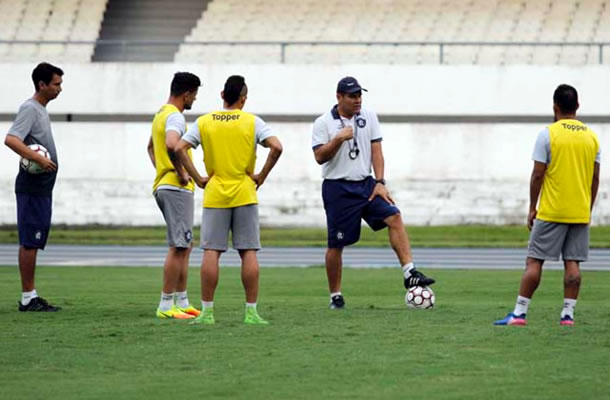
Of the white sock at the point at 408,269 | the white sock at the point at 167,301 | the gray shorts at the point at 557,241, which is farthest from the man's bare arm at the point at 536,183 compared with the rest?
the white sock at the point at 167,301

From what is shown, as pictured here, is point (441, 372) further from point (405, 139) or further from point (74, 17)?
point (74, 17)

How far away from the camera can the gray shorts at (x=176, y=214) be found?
11430mm

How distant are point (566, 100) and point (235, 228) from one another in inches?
113

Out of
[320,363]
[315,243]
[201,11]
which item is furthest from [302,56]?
[320,363]

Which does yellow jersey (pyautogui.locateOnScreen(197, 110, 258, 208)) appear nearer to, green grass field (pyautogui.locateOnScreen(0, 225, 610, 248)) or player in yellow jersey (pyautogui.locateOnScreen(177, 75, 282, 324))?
player in yellow jersey (pyautogui.locateOnScreen(177, 75, 282, 324))

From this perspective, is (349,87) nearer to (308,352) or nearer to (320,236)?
(308,352)

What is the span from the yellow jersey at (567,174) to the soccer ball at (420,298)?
6.40 feet

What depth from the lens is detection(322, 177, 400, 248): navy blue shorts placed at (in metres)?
12.2

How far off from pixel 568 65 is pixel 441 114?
3431mm

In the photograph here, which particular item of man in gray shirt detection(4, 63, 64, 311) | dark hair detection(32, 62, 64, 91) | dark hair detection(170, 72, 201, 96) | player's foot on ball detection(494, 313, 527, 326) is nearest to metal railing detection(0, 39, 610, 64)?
dark hair detection(32, 62, 64, 91)

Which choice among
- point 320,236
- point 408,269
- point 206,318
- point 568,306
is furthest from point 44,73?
point 320,236

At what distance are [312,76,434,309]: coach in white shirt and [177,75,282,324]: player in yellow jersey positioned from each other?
147 centimetres

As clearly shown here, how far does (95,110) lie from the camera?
113 ft

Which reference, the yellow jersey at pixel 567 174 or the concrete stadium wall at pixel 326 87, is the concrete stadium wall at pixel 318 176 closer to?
the concrete stadium wall at pixel 326 87
